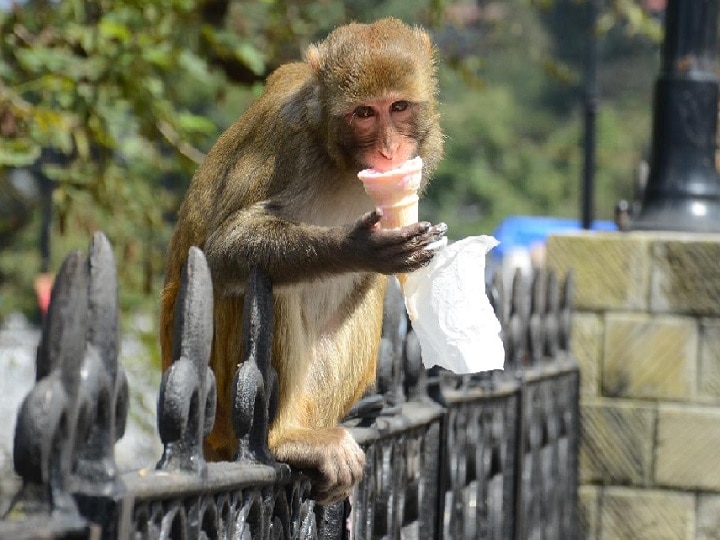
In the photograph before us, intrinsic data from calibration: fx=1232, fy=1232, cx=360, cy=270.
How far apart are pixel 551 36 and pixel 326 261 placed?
31.1 meters

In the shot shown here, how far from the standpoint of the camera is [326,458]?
2533mm

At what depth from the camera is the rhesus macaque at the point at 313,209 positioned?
3.00 m

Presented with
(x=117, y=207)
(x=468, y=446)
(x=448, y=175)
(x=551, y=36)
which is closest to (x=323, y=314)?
(x=468, y=446)

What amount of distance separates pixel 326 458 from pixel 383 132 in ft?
3.23

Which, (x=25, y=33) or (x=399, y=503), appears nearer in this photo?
(x=399, y=503)

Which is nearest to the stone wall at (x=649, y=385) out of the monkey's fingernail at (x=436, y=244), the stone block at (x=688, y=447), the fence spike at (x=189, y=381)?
the stone block at (x=688, y=447)

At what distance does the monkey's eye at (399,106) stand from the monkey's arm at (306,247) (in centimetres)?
42

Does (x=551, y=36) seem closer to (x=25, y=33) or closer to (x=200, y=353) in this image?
(x=25, y=33)

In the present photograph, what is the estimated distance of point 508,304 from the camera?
407cm

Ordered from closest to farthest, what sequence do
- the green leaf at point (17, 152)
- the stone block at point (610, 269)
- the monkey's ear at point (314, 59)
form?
the monkey's ear at point (314, 59), the green leaf at point (17, 152), the stone block at point (610, 269)

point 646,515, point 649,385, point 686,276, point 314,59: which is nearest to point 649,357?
point 649,385

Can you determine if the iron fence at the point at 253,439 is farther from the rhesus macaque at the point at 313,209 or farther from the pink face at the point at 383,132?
the pink face at the point at 383,132

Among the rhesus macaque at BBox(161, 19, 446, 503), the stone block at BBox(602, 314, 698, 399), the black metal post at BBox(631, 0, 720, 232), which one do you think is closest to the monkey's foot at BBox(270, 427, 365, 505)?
the rhesus macaque at BBox(161, 19, 446, 503)

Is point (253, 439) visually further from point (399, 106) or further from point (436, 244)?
point (399, 106)
